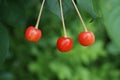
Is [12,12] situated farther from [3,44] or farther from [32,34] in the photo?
[32,34]

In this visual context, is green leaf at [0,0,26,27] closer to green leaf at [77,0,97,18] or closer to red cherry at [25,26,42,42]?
red cherry at [25,26,42,42]

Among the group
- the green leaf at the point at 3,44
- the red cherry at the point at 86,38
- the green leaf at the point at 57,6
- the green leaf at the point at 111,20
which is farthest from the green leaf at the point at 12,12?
the green leaf at the point at 111,20

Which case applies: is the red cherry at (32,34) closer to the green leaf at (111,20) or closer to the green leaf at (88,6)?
the green leaf at (88,6)

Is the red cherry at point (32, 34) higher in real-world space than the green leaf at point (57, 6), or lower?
lower

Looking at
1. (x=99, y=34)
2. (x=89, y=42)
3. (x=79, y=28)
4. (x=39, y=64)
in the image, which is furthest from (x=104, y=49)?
(x=89, y=42)

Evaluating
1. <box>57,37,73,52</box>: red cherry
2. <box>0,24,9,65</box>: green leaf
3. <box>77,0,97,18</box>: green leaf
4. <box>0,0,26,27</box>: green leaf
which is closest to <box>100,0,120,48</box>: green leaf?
<box>77,0,97,18</box>: green leaf

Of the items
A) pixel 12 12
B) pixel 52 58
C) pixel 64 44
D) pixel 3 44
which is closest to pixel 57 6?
pixel 64 44

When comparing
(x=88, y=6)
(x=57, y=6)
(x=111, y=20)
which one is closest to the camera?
(x=111, y=20)

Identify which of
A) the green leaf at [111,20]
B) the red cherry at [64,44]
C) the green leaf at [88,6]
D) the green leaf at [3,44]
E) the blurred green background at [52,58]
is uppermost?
the green leaf at [111,20]
